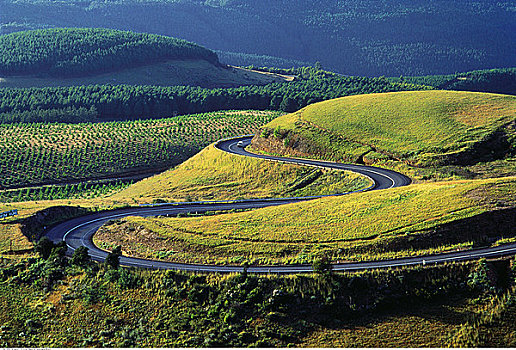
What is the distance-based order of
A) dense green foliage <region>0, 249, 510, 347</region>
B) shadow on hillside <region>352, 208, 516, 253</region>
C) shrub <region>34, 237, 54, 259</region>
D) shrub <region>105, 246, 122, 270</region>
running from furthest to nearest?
shrub <region>34, 237, 54, 259</region>
shadow on hillside <region>352, 208, 516, 253</region>
shrub <region>105, 246, 122, 270</region>
dense green foliage <region>0, 249, 510, 347</region>

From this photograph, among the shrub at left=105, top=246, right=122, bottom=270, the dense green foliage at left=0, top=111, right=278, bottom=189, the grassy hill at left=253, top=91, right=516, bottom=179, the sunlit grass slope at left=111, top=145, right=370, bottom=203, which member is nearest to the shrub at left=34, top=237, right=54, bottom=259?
the shrub at left=105, top=246, right=122, bottom=270

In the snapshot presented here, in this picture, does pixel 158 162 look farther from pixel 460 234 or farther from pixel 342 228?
pixel 460 234

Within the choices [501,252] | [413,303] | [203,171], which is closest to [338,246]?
A: [413,303]

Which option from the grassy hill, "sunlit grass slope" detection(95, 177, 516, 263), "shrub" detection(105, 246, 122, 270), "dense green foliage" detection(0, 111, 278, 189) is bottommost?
"dense green foliage" detection(0, 111, 278, 189)

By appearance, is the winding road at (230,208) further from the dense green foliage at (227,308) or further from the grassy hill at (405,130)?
the grassy hill at (405,130)

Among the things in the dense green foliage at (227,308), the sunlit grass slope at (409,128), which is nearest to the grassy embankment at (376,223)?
the sunlit grass slope at (409,128)

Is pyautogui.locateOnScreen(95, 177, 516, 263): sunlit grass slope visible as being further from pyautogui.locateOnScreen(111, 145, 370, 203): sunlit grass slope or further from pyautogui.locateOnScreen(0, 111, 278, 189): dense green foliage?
pyautogui.locateOnScreen(0, 111, 278, 189): dense green foliage

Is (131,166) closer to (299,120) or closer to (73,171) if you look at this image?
(73,171)
